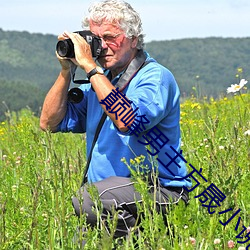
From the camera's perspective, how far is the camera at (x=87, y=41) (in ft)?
11.5

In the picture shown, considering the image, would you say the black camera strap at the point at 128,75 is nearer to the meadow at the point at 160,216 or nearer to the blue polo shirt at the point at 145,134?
the blue polo shirt at the point at 145,134

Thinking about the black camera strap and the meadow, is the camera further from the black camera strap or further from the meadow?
the meadow

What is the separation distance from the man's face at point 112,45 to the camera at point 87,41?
5 cm

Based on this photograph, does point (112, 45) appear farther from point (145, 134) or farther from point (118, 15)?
point (145, 134)

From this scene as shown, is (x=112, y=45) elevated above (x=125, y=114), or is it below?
above

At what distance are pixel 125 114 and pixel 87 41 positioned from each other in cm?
50

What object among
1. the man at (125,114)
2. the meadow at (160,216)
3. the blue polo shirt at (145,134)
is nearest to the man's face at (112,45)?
the man at (125,114)

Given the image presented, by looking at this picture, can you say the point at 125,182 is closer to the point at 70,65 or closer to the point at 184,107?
the point at 70,65

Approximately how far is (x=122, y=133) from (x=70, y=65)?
0.61m

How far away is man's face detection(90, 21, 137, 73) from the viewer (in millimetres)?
3574

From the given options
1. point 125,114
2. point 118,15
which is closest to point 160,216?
point 125,114

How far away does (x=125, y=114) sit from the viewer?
324 cm

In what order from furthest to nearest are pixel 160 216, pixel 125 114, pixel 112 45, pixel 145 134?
pixel 112 45 → pixel 145 134 → pixel 125 114 → pixel 160 216

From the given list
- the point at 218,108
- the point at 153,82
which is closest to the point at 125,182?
the point at 153,82
